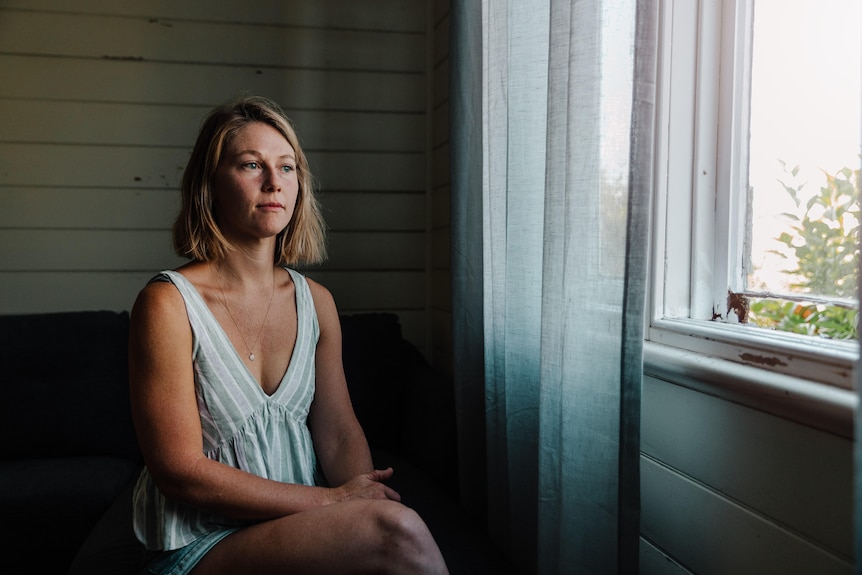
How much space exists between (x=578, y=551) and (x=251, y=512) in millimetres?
564

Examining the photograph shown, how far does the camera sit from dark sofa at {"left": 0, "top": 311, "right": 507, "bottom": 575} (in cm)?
185

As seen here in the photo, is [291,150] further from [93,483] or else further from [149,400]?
[93,483]

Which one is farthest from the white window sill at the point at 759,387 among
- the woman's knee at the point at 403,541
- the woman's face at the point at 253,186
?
the woman's face at the point at 253,186

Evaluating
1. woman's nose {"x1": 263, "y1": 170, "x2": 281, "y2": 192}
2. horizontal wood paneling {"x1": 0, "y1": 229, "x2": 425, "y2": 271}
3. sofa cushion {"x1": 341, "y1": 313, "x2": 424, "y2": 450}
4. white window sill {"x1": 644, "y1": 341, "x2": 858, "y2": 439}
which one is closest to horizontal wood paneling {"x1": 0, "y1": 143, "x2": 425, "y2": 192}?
horizontal wood paneling {"x1": 0, "y1": 229, "x2": 425, "y2": 271}

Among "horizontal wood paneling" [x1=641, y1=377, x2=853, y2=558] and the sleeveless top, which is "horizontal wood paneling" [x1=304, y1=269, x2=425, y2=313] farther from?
"horizontal wood paneling" [x1=641, y1=377, x2=853, y2=558]

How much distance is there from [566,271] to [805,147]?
1.42ft

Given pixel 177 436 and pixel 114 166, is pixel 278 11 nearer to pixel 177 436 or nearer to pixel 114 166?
pixel 114 166

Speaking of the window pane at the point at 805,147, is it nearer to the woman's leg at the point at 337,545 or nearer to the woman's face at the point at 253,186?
the woman's leg at the point at 337,545

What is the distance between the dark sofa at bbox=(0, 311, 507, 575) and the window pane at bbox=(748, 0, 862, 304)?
84 cm

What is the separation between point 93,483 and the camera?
1.97 metres

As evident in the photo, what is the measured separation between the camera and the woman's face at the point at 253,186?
1.46 metres

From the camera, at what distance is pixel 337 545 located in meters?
1.22

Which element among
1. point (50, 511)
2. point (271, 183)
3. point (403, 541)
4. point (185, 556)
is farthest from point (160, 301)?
point (50, 511)

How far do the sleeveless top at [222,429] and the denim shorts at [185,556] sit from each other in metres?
0.01
